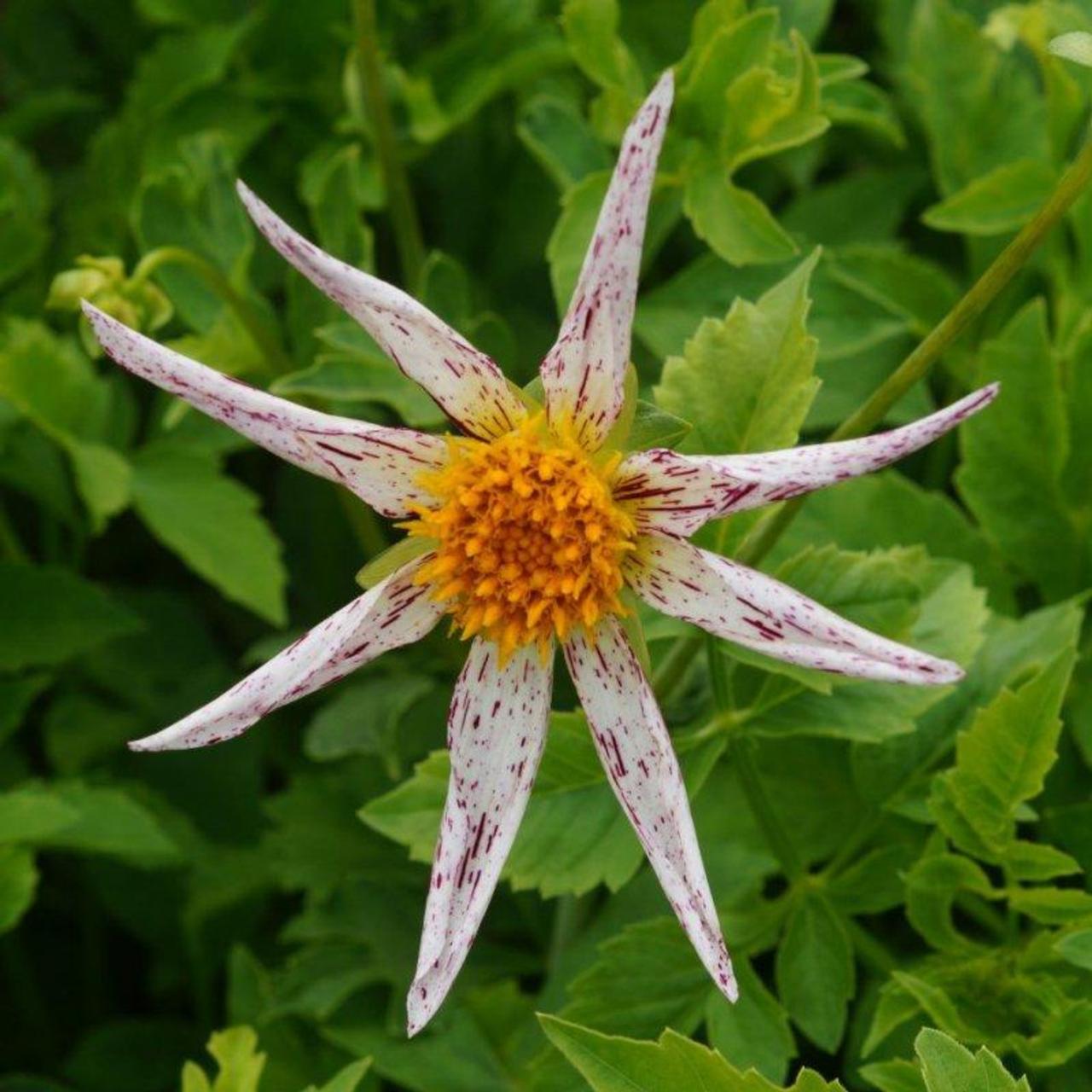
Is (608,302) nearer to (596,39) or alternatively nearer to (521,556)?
(521,556)

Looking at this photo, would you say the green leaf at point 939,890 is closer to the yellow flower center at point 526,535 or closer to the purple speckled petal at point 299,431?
the yellow flower center at point 526,535

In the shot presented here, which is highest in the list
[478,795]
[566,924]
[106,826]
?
[478,795]

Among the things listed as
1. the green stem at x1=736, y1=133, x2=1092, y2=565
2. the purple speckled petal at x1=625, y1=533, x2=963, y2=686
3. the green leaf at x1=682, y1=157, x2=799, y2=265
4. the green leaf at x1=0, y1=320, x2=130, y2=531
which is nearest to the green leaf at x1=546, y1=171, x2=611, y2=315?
the green leaf at x1=682, y1=157, x2=799, y2=265

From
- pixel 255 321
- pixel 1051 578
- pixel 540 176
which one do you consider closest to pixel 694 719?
pixel 1051 578

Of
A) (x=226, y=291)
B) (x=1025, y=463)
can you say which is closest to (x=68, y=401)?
(x=226, y=291)

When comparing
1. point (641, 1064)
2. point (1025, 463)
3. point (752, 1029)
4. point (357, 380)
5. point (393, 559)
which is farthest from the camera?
point (1025, 463)

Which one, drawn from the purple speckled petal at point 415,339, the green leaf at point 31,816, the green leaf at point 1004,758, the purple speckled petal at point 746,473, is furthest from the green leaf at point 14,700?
the green leaf at point 1004,758

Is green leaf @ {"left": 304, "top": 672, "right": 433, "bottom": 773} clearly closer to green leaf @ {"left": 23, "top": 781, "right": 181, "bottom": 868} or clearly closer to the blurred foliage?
the blurred foliage
